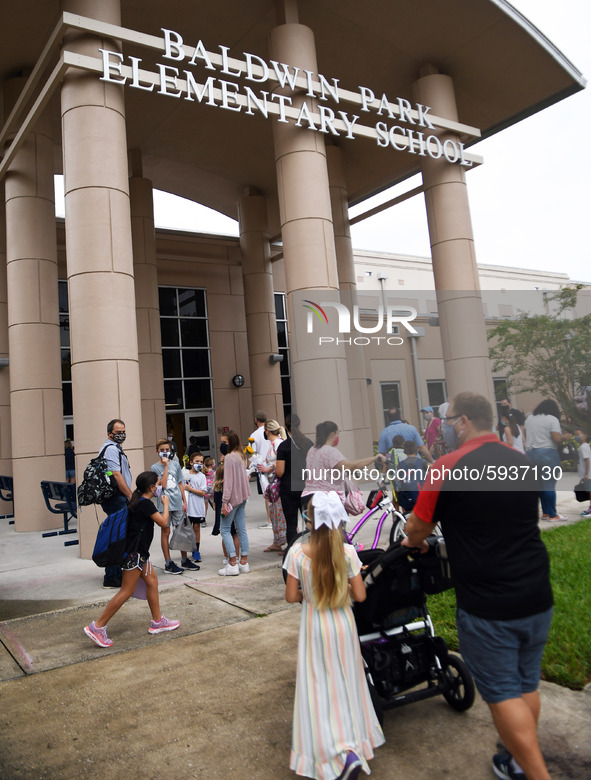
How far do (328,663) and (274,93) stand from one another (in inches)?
461

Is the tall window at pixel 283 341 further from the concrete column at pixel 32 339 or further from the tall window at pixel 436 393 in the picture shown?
the tall window at pixel 436 393

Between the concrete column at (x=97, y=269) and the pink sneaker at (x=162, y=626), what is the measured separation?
4.16 metres

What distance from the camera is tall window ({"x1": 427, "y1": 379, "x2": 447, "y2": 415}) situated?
3855 mm

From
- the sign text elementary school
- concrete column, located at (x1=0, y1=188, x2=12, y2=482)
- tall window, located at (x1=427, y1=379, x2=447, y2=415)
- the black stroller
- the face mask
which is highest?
the sign text elementary school

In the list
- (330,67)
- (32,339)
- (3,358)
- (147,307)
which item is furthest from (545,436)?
(147,307)

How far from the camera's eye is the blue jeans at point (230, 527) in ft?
25.2

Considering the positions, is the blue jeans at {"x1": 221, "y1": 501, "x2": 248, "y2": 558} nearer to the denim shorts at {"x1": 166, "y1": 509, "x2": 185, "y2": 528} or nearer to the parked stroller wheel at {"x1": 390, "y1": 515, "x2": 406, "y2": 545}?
the denim shorts at {"x1": 166, "y1": 509, "x2": 185, "y2": 528}

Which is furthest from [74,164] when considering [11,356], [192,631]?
[192,631]

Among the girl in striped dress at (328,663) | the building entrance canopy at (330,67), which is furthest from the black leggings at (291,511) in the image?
the building entrance canopy at (330,67)

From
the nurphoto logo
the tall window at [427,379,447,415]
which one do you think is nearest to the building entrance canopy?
the nurphoto logo

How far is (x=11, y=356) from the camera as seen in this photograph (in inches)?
520

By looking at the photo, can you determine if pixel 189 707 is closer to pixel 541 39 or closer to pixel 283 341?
pixel 541 39

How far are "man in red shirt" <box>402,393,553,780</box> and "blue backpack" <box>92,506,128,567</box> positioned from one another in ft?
10.9

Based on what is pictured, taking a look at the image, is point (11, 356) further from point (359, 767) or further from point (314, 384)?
point (359, 767)
